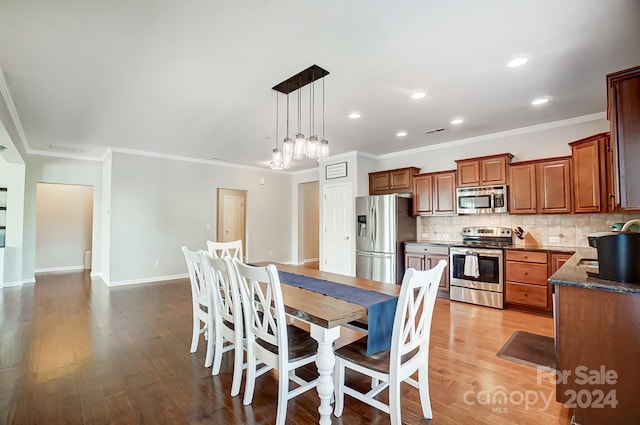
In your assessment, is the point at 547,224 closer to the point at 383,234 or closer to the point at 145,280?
the point at 383,234

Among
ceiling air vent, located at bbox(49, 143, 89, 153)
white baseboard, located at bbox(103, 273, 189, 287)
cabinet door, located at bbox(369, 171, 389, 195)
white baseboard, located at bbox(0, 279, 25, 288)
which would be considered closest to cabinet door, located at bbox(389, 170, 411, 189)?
cabinet door, located at bbox(369, 171, 389, 195)

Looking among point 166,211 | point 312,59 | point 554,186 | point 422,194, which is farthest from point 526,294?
point 166,211

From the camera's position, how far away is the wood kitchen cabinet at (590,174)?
3.52 metres

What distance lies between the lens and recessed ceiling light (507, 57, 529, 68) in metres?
2.56

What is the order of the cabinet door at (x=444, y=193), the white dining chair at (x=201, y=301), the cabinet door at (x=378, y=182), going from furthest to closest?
the cabinet door at (x=378, y=182), the cabinet door at (x=444, y=193), the white dining chair at (x=201, y=301)

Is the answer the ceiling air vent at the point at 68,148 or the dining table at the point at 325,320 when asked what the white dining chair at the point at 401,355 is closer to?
the dining table at the point at 325,320

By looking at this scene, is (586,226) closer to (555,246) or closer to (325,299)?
(555,246)

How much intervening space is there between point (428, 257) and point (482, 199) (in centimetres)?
123

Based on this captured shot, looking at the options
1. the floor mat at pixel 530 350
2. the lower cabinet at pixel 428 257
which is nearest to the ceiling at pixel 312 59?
the lower cabinet at pixel 428 257

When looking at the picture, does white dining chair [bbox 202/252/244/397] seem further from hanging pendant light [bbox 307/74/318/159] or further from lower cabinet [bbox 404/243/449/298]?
lower cabinet [bbox 404/243/449/298]

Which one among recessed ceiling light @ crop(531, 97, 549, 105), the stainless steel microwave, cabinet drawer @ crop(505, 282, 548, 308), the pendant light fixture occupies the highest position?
recessed ceiling light @ crop(531, 97, 549, 105)

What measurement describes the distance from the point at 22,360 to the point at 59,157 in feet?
16.8

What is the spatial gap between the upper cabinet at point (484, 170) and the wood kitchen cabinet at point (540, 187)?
127 mm

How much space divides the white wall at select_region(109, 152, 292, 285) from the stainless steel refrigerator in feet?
10.3
